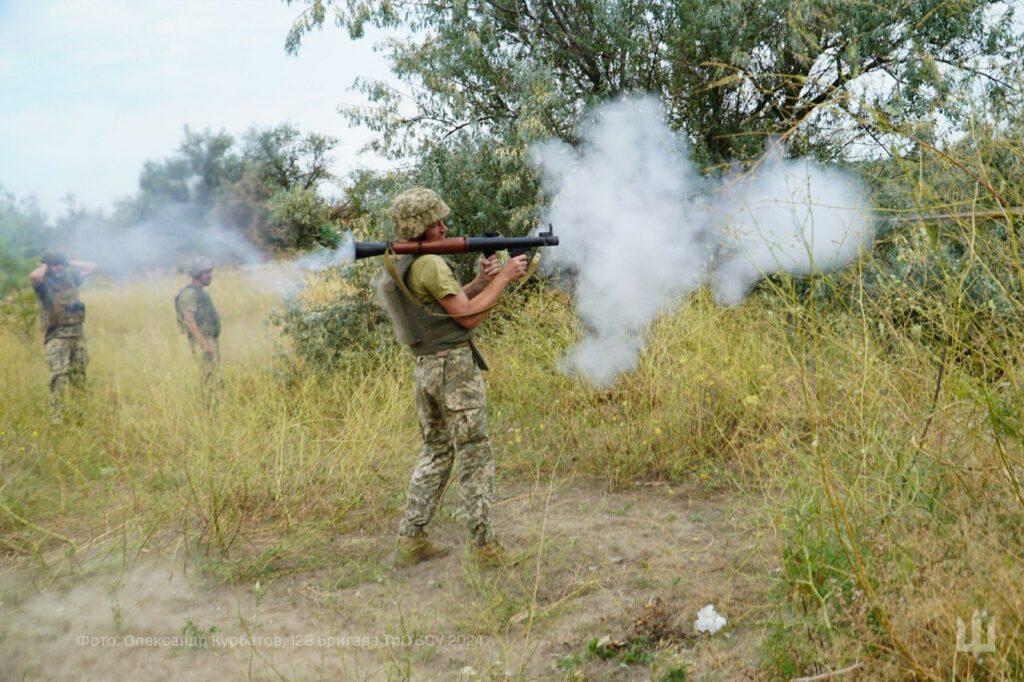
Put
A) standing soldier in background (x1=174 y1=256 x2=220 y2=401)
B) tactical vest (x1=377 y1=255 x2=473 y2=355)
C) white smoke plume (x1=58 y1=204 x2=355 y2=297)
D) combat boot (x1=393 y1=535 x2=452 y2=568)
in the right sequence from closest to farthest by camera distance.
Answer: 1. tactical vest (x1=377 y1=255 x2=473 y2=355)
2. combat boot (x1=393 y1=535 x2=452 y2=568)
3. standing soldier in background (x1=174 y1=256 x2=220 y2=401)
4. white smoke plume (x1=58 y1=204 x2=355 y2=297)

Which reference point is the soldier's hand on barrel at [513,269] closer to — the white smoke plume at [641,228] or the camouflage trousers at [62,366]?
the white smoke plume at [641,228]

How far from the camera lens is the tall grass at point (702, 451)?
258 cm

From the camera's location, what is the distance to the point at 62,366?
23.7 ft

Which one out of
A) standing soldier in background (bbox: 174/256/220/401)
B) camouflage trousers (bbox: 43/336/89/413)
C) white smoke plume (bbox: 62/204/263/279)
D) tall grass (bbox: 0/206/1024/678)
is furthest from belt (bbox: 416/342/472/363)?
white smoke plume (bbox: 62/204/263/279)

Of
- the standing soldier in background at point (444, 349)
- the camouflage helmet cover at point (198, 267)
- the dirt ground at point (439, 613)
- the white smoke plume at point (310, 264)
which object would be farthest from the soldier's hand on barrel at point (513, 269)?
the camouflage helmet cover at point (198, 267)

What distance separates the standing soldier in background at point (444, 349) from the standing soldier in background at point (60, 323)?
15.1ft

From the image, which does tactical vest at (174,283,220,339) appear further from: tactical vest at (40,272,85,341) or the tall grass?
tactical vest at (40,272,85,341)

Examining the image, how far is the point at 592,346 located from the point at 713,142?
9.88 ft

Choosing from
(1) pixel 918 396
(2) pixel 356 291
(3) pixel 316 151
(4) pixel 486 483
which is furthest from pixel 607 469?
(3) pixel 316 151

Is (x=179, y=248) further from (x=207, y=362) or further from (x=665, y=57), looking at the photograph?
(x=665, y=57)

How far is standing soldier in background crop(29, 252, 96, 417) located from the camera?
7.21m

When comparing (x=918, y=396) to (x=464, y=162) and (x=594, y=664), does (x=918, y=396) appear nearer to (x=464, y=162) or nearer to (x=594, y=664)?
(x=594, y=664)

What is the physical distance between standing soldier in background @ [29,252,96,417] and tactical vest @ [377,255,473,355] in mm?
4599

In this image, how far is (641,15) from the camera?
800 centimetres
